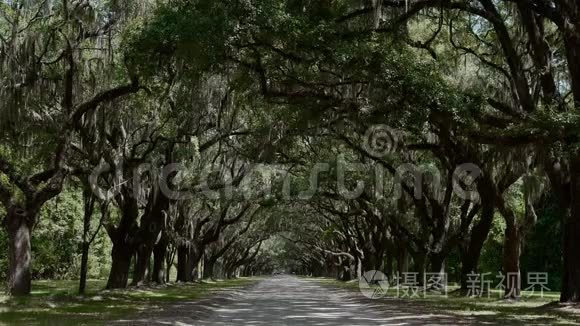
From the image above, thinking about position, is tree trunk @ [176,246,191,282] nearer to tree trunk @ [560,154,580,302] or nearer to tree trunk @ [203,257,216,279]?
tree trunk @ [203,257,216,279]

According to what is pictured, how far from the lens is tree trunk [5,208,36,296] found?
18094mm

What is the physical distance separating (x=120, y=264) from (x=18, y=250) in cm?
752

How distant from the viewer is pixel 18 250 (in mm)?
18078

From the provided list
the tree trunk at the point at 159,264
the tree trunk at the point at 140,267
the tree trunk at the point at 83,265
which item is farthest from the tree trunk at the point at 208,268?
the tree trunk at the point at 83,265

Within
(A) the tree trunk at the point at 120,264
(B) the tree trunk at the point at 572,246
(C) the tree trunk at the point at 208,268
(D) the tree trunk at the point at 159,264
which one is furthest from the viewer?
(C) the tree trunk at the point at 208,268

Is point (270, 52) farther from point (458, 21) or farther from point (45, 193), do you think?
Answer: point (45, 193)

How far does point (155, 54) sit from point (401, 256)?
77.9 ft

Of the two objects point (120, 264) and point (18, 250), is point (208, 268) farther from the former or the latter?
point (18, 250)

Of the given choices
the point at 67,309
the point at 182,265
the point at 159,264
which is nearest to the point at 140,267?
the point at 159,264

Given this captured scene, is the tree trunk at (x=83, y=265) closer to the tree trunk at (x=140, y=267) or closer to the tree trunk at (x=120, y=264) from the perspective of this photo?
the tree trunk at (x=120, y=264)

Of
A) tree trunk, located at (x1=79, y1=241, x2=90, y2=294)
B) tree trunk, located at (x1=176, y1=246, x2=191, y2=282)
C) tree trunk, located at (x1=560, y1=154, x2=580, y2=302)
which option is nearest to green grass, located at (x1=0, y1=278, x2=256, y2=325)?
tree trunk, located at (x1=79, y1=241, x2=90, y2=294)

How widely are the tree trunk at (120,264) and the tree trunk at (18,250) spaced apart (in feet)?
21.9

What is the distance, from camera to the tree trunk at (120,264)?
25.0 meters

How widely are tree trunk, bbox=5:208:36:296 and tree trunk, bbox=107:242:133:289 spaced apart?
668cm
